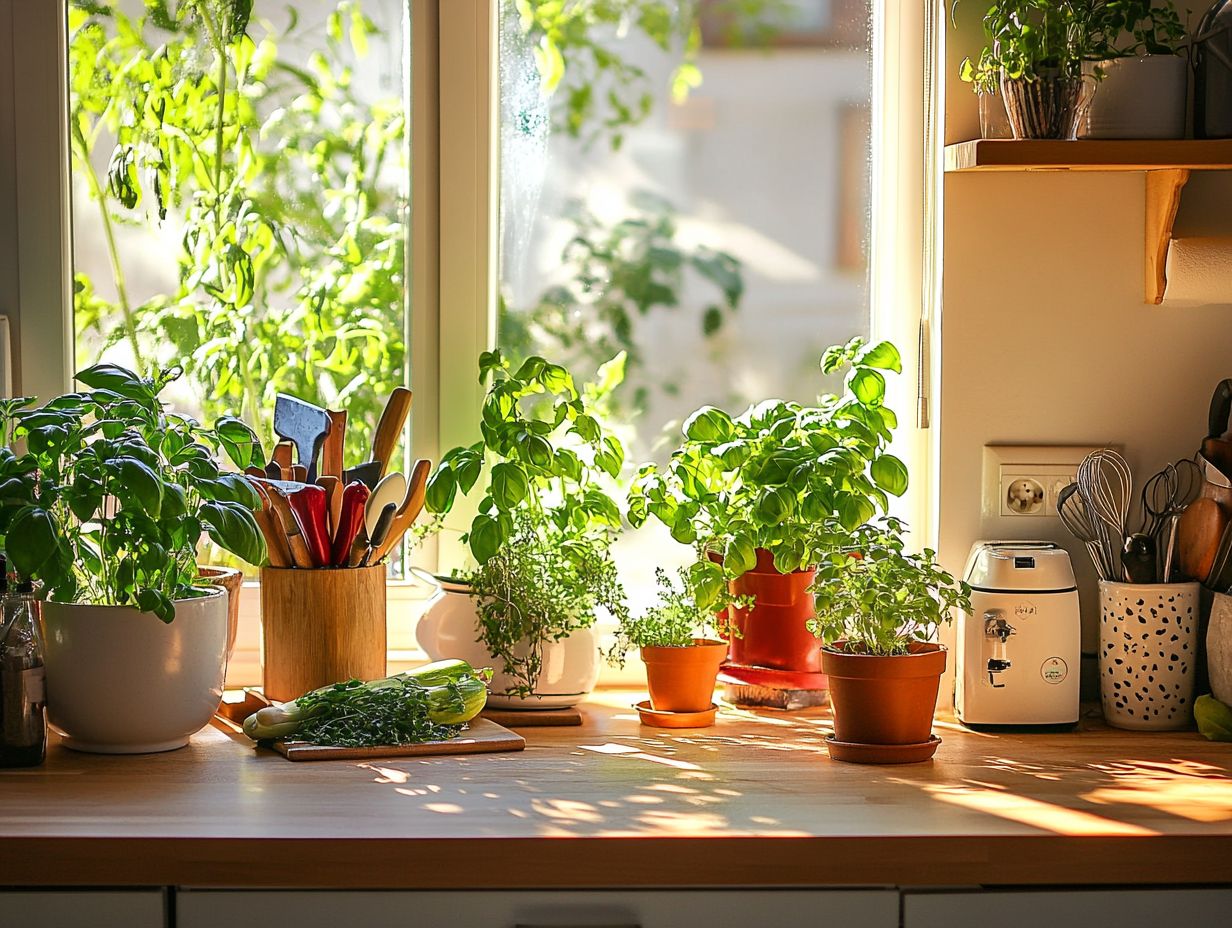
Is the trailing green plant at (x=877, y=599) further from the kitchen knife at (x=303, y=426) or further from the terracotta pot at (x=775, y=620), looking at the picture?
the kitchen knife at (x=303, y=426)

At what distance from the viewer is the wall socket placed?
181cm

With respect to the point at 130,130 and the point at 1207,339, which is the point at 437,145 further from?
the point at 1207,339

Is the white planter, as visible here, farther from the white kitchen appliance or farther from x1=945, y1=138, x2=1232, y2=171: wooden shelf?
the white kitchen appliance

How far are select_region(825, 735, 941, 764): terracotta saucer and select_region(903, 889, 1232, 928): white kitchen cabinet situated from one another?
25cm

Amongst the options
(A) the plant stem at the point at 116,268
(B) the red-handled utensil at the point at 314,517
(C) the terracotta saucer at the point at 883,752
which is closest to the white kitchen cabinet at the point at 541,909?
(C) the terracotta saucer at the point at 883,752

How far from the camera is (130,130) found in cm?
193

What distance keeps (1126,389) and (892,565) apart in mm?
497

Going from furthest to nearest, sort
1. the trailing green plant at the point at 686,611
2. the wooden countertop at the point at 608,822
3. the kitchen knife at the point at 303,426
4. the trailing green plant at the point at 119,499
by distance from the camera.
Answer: the kitchen knife at the point at 303,426
the trailing green plant at the point at 686,611
the trailing green plant at the point at 119,499
the wooden countertop at the point at 608,822

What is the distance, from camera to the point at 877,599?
154 centimetres

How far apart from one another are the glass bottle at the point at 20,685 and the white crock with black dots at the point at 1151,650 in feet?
4.33

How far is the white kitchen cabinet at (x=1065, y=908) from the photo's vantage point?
1.31 metres

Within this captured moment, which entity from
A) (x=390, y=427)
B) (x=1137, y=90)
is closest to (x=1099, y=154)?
(x=1137, y=90)

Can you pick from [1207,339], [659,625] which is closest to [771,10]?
[1207,339]

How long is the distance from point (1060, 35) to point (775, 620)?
2.68 feet
